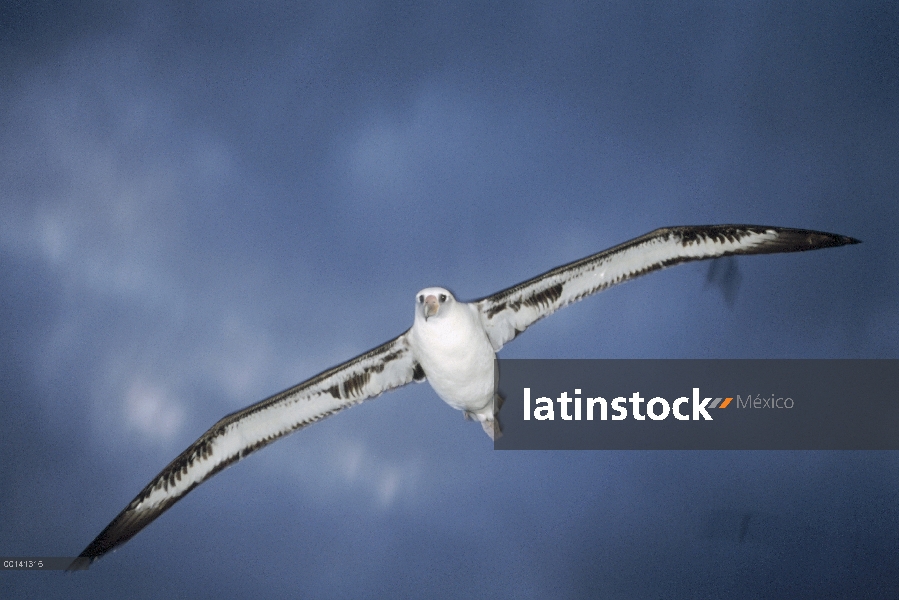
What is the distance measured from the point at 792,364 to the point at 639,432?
2762 millimetres

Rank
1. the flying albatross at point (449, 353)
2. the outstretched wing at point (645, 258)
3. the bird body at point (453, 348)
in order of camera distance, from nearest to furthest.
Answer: the bird body at point (453, 348) → the flying albatross at point (449, 353) → the outstretched wing at point (645, 258)

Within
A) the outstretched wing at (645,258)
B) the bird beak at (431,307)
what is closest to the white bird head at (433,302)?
the bird beak at (431,307)

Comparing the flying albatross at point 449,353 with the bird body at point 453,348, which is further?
the flying albatross at point 449,353

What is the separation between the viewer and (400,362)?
688cm

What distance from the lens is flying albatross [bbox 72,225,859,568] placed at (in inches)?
248

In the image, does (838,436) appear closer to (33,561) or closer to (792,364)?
(792,364)

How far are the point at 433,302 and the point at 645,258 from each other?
224 centimetres

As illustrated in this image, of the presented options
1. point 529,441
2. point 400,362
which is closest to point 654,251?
point 400,362

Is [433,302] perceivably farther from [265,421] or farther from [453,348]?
[265,421]

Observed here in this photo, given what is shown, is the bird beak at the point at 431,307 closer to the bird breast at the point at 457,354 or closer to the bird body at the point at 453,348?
the bird body at the point at 453,348

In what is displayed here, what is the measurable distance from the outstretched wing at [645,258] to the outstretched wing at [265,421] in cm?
110

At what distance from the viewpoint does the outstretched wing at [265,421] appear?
681cm

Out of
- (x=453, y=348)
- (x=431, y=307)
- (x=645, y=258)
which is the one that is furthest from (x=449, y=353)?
(x=645, y=258)

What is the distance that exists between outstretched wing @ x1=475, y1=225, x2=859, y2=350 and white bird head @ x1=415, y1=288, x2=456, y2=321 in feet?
2.06
